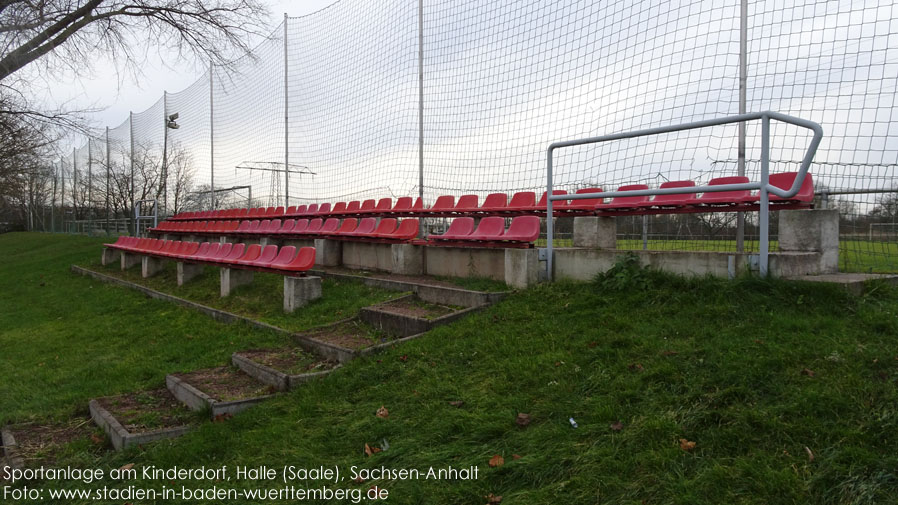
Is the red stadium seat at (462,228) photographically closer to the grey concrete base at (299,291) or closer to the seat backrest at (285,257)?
the grey concrete base at (299,291)

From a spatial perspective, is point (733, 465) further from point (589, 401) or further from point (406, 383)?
point (406, 383)

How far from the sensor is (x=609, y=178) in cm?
666

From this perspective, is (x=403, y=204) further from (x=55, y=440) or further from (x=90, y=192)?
(x=90, y=192)

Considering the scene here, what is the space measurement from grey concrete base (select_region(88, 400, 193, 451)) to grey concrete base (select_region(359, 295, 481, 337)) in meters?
1.96

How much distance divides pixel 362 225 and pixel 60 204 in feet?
124

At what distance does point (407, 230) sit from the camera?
7824mm

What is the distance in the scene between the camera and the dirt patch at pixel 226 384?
4.31 metres

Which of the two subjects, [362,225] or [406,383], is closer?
[406,383]

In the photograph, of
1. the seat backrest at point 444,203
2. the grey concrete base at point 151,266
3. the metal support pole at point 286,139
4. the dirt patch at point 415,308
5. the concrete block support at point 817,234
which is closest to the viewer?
the concrete block support at point 817,234

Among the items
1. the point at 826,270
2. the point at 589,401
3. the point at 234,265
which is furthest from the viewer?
the point at 234,265

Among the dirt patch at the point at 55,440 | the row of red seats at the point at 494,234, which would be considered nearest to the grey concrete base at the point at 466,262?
the row of red seats at the point at 494,234

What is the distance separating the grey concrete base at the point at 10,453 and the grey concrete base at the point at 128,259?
34.5ft

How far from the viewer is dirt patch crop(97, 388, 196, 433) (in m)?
3.96

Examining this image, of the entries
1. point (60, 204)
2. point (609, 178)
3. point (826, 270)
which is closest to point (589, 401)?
point (826, 270)
